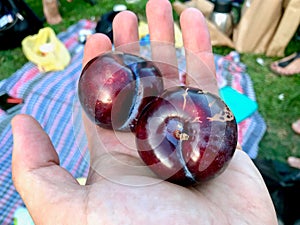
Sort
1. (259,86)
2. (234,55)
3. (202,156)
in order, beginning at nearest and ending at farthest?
1. (202,156)
2. (259,86)
3. (234,55)

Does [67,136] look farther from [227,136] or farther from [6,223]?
[227,136]

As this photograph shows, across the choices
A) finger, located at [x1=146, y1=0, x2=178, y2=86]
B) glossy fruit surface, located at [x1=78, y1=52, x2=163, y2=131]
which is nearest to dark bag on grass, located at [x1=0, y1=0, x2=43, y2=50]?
finger, located at [x1=146, y1=0, x2=178, y2=86]

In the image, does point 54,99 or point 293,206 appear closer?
point 293,206

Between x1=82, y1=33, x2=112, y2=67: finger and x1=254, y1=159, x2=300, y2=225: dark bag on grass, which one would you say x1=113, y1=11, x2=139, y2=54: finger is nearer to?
x1=82, y1=33, x2=112, y2=67: finger

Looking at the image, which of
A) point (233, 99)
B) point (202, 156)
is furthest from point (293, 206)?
point (202, 156)

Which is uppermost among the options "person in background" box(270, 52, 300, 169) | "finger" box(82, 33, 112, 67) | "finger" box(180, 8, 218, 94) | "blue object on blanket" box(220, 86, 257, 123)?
"finger" box(82, 33, 112, 67)

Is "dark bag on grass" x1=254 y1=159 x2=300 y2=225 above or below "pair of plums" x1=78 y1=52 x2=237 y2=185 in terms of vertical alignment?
below

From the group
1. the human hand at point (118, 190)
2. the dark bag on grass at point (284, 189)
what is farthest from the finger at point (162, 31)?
the dark bag on grass at point (284, 189)

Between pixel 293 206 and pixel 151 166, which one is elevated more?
pixel 151 166

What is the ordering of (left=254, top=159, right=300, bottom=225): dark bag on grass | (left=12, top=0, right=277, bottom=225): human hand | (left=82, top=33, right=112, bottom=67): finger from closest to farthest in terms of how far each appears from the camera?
(left=12, top=0, right=277, bottom=225): human hand < (left=82, top=33, right=112, bottom=67): finger < (left=254, top=159, right=300, bottom=225): dark bag on grass
